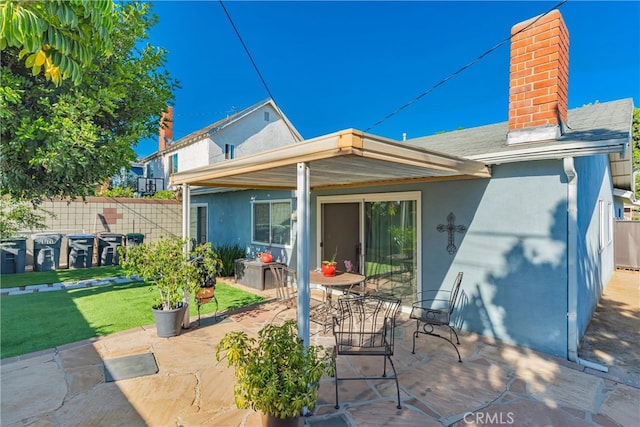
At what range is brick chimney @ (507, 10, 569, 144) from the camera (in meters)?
4.91

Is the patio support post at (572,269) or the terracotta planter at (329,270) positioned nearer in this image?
the patio support post at (572,269)

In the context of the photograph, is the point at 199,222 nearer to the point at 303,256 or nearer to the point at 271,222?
the point at 271,222

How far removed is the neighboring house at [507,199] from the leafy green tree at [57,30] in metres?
1.78

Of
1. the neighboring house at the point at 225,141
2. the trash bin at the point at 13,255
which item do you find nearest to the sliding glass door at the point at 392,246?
the trash bin at the point at 13,255

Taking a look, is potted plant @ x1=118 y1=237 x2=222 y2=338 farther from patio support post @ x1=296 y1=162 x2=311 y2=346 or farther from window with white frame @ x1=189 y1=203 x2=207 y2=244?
window with white frame @ x1=189 y1=203 x2=207 y2=244

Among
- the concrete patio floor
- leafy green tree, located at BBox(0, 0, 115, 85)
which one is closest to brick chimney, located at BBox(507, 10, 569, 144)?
the concrete patio floor

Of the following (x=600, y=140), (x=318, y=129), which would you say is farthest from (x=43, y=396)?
(x=318, y=129)

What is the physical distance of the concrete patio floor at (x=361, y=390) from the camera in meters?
3.12

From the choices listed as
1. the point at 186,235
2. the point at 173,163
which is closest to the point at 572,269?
the point at 186,235

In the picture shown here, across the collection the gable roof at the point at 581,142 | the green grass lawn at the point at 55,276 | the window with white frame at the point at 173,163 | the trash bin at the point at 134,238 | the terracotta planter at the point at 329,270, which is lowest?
the green grass lawn at the point at 55,276

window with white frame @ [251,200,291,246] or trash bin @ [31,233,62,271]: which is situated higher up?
window with white frame @ [251,200,291,246]

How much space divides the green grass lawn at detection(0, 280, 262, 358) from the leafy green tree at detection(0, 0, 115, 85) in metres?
3.40

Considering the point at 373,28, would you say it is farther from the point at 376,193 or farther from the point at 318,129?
the point at 318,129

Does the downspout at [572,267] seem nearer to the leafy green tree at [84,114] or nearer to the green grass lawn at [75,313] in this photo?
the green grass lawn at [75,313]
